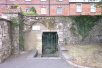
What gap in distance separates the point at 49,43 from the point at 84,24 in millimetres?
3522

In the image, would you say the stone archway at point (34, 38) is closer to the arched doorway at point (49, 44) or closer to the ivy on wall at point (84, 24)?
the arched doorway at point (49, 44)

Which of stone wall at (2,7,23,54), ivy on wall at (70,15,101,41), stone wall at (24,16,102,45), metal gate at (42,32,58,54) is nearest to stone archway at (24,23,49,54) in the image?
stone wall at (24,16,102,45)

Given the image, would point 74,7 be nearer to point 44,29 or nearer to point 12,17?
point 44,29

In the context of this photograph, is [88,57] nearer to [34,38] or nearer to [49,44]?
[49,44]

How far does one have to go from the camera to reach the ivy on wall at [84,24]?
7.95m

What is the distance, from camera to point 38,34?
25.3ft

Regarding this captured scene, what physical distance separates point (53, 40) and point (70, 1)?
14920mm

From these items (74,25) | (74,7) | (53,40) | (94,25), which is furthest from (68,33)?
(74,7)

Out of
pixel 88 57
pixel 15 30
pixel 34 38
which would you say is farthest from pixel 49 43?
pixel 88 57

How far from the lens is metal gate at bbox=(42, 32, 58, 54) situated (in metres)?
8.10

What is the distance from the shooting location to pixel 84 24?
26.2ft

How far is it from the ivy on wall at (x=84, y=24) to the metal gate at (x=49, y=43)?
6.03 feet

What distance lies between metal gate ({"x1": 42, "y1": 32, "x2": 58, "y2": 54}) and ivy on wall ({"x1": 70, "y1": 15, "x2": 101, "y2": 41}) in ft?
6.03

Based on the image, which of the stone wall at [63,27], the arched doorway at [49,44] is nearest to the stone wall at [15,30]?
the stone wall at [63,27]
